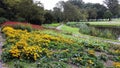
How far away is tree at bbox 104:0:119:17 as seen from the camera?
374 feet

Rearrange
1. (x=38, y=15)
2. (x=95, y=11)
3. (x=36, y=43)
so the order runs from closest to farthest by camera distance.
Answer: (x=36, y=43)
(x=38, y=15)
(x=95, y=11)

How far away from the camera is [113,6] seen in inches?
4560

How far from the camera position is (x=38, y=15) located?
41.5 metres

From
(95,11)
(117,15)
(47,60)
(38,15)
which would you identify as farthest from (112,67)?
(117,15)

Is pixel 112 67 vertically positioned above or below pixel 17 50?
below

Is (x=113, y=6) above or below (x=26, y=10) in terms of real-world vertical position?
below

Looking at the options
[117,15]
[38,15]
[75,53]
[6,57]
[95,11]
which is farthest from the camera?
[117,15]

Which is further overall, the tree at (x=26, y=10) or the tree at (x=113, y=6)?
the tree at (x=113, y=6)

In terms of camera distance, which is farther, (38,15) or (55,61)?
(38,15)

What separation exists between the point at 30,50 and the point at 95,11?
8860 cm

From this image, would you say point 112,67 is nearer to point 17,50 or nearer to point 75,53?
point 75,53

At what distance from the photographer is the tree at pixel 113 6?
4494 inches

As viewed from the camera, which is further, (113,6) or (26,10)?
(113,6)

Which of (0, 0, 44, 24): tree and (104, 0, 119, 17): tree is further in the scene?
(104, 0, 119, 17): tree
